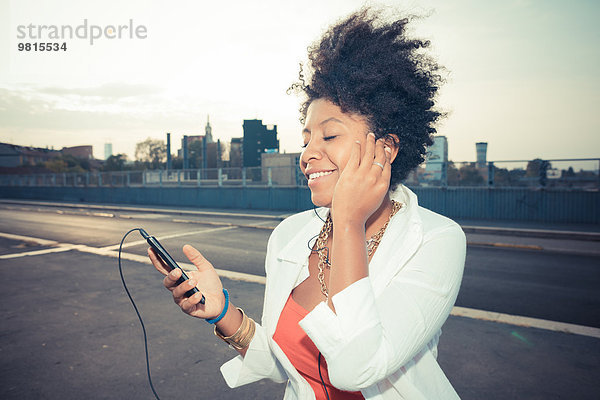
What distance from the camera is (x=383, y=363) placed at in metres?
1.11

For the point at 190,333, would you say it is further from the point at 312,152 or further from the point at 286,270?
the point at 312,152

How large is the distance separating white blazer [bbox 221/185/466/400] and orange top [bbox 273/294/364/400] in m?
0.03

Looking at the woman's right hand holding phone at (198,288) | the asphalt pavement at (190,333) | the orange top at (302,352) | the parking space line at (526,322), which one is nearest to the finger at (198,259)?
the woman's right hand holding phone at (198,288)

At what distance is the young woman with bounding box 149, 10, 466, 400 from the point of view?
114 centimetres

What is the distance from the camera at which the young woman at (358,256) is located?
114 centimetres

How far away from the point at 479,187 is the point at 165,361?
47.1 feet

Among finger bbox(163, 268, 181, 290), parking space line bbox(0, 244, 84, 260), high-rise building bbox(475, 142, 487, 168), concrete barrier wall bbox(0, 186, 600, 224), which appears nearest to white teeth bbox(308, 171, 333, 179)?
finger bbox(163, 268, 181, 290)

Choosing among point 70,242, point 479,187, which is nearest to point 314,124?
point 70,242

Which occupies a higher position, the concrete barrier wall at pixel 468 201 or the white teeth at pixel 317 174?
the white teeth at pixel 317 174

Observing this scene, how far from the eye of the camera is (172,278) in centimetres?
143

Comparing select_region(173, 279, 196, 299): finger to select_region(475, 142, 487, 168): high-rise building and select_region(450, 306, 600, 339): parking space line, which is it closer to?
select_region(450, 306, 600, 339): parking space line

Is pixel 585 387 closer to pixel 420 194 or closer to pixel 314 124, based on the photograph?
pixel 314 124

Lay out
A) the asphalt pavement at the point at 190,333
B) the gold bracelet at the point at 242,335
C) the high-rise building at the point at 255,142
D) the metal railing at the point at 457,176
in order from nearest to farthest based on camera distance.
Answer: the gold bracelet at the point at 242,335 < the asphalt pavement at the point at 190,333 < the metal railing at the point at 457,176 < the high-rise building at the point at 255,142

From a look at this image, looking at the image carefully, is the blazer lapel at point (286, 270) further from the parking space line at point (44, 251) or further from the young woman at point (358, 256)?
the parking space line at point (44, 251)
